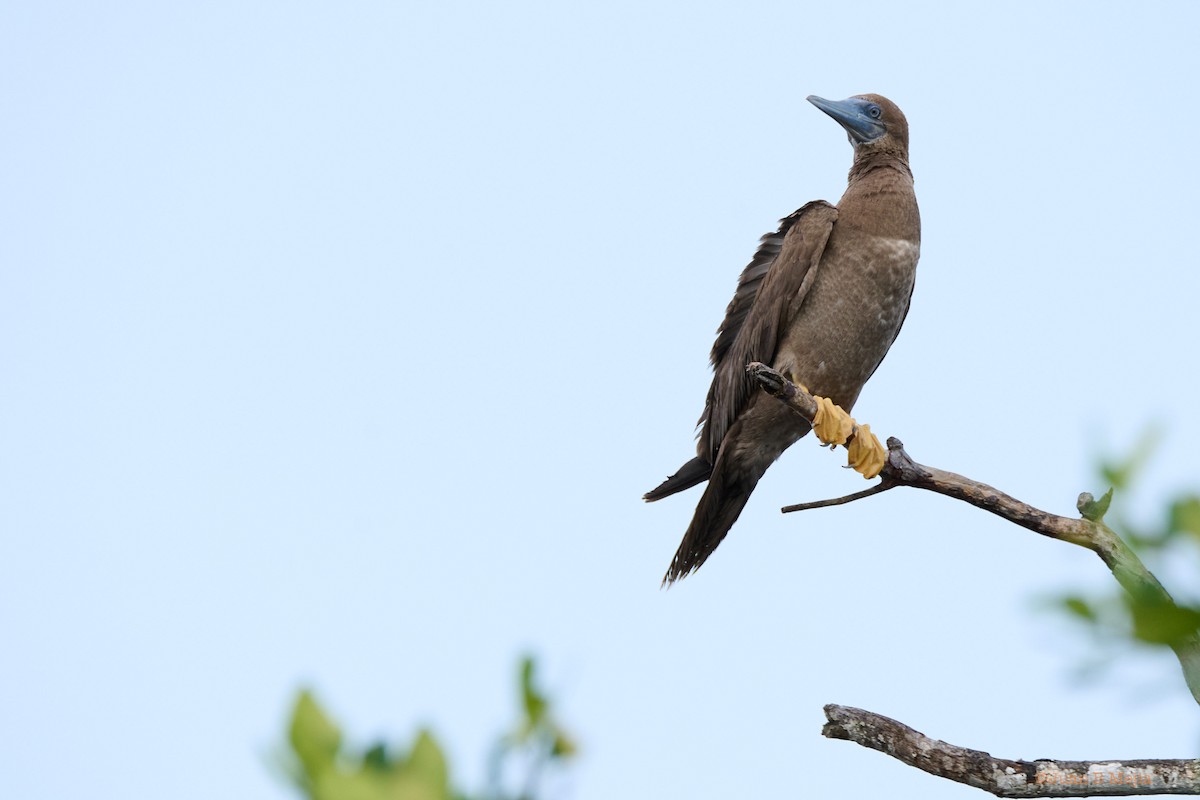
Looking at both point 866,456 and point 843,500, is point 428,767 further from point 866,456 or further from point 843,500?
point 866,456

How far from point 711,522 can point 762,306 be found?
3.78 ft

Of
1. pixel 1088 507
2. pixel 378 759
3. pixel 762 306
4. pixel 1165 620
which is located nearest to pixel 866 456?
pixel 762 306

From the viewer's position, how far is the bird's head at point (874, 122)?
693 cm

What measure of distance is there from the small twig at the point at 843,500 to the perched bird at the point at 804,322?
1179 mm

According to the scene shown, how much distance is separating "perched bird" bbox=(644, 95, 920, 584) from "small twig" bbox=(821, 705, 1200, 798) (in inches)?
110

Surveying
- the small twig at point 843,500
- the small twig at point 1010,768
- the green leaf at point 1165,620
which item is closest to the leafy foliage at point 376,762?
the green leaf at point 1165,620

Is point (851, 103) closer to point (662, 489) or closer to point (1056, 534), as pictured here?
point (662, 489)

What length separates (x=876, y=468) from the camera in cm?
604

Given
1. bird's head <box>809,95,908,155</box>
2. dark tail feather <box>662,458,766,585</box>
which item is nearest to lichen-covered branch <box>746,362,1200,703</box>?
dark tail feather <box>662,458,766,585</box>

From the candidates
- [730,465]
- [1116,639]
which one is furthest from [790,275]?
[1116,639]

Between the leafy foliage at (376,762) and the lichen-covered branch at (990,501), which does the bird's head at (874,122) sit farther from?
the leafy foliage at (376,762)

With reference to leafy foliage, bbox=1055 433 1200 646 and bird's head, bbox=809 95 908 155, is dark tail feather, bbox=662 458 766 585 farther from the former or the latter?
leafy foliage, bbox=1055 433 1200 646

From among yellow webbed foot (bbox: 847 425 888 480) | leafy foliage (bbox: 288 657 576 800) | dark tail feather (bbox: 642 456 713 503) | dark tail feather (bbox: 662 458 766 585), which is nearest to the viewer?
leafy foliage (bbox: 288 657 576 800)

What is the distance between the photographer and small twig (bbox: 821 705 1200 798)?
3.41 metres
